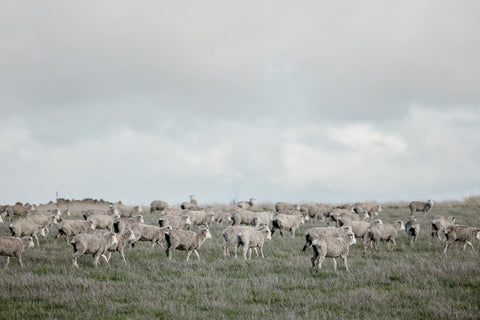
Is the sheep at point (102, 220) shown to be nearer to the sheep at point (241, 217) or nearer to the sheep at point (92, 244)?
the sheep at point (241, 217)

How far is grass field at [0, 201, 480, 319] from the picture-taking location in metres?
11.3

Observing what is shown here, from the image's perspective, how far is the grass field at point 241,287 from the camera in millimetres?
11320

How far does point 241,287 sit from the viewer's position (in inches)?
532

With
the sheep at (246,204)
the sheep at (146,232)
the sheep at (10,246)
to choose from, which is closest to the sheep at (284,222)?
the sheep at (146,232)

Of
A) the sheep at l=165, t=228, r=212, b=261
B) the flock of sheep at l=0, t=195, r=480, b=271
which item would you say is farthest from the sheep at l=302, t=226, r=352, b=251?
the sheep at l=165, t=228, r=212, b=261

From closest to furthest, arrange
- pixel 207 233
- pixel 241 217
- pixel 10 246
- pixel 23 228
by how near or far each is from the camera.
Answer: pixel 10 246
pixel 207 233
pixel 23 228
pixel 241 217

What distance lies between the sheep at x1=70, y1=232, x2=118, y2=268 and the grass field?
52cm

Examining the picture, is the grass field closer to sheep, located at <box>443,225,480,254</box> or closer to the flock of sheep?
the flock of sheep

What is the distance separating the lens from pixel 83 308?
11.5 m

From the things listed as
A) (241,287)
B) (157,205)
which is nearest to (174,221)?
(241,287)

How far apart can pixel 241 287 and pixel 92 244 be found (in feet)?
20.7

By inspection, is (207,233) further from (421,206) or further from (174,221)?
(421,206)

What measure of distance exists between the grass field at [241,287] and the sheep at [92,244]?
0.52 metres

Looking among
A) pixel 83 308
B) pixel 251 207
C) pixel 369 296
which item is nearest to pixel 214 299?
pixel 83 308
